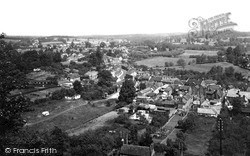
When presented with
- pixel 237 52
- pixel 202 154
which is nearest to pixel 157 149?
pixel 202 154

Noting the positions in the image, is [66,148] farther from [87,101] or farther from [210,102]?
[210,102]

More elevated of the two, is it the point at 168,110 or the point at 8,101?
the point at 8,101

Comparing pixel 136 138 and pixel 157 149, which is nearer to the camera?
pixel 157 149

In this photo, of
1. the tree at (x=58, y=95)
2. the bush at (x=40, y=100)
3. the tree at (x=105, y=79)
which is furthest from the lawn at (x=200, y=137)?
the bush at (x=40, y=100)

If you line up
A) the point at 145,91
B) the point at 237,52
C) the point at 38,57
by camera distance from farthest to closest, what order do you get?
the point at 237,52, the point at 38,57, the point at 145,91

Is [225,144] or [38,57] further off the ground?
[38,57]

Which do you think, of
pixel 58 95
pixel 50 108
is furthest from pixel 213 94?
pixel 50 108

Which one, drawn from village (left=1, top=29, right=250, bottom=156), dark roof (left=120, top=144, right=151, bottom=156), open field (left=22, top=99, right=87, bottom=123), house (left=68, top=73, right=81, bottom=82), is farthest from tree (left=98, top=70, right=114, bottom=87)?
dark roof (left=120, top=144, right=151, bottom=156)

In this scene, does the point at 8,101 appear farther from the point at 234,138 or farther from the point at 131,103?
the point at 131,103
